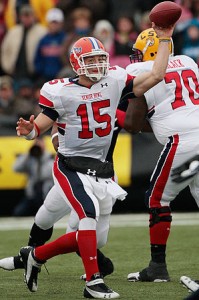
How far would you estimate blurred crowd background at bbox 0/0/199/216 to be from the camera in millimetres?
13336

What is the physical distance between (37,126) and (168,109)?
1.04m

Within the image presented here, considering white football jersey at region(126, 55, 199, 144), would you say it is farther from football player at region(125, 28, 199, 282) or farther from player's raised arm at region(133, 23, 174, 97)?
player's raised arm at region(133, 23, 174, 97)

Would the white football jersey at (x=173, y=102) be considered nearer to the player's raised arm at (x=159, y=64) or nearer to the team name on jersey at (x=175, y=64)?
the team name on jersey at (x=175, y=64)

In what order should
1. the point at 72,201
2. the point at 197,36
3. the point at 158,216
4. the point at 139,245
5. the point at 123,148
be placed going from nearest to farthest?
1. the point at 72,201
2. the point at 158,216
3. the point at 139,245
4. the point at 123,148
5. the point at 197,36

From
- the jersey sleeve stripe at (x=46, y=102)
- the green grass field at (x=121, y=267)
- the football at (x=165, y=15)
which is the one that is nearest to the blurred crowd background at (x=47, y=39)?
the green grass field at (x=121, y=267)

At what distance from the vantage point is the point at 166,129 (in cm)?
707

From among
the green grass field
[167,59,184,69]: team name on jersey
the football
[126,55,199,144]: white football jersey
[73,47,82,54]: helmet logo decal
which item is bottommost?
the green grass field

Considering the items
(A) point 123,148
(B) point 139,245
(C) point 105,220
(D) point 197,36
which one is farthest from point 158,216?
(D) point 197,36

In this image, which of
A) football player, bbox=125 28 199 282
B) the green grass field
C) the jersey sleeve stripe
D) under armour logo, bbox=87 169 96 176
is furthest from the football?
the green grass field

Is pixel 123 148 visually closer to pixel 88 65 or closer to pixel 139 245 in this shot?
pixel 139 245

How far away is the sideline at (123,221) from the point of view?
10758 millimetres

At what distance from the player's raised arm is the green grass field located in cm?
133

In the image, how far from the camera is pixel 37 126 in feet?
21.5

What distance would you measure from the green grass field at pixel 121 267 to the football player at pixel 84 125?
11.1 inches
